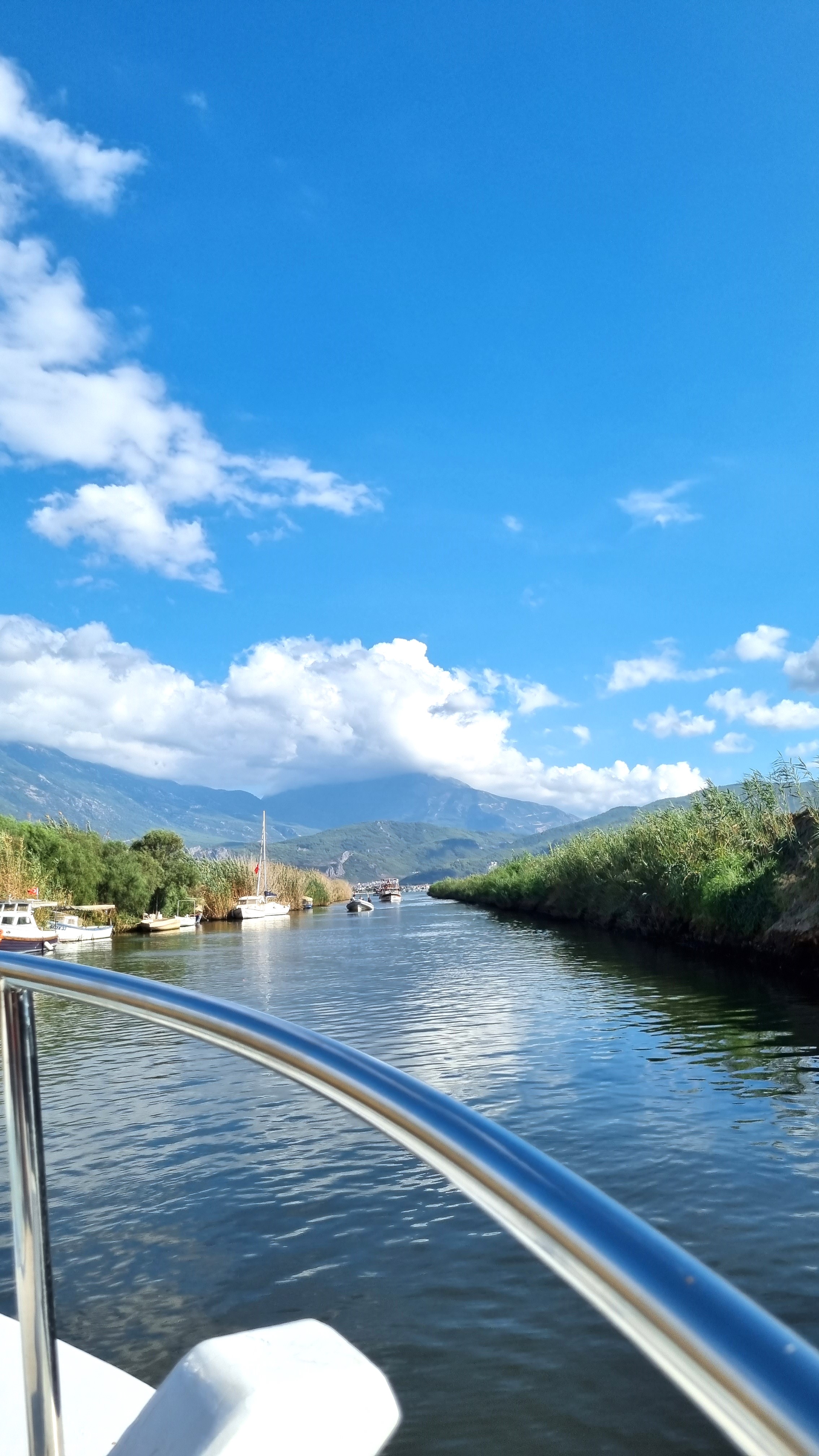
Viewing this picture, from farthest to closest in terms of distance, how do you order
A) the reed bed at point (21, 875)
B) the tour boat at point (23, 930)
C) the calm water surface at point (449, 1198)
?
the reed bed at point (21, 875), the tour boat at point (23, 930), the calm water surface at point (449, 1198)

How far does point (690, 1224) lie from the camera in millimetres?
5336

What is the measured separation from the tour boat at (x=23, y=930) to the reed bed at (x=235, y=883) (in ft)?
66.0

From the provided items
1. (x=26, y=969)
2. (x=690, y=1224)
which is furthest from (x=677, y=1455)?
(x=26, y=969)

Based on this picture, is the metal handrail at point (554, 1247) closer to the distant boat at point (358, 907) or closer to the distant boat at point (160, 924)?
the distant boat at point (160, 924)

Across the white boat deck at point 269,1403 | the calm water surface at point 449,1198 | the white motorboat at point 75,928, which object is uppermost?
the white boat deck at point 269,1403

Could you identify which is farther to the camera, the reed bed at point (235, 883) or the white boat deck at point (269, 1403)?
the reed bed at point (235, 883)

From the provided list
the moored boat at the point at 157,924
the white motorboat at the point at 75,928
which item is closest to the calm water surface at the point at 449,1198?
the white motorboat at the point at 75,928

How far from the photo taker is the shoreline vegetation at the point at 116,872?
120 feet

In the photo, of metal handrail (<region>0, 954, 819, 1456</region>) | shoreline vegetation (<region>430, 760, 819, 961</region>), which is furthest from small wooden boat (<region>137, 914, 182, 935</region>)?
metal handrail (<region>0, 954, 819, 1456</region>)

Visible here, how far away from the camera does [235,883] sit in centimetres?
5528

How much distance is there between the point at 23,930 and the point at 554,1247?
29.1m

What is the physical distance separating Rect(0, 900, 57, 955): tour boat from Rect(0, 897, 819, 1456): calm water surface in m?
14.6

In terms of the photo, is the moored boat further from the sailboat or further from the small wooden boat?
the sailboat

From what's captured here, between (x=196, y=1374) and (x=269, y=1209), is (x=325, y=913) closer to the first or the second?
(x=269, y=1209)
